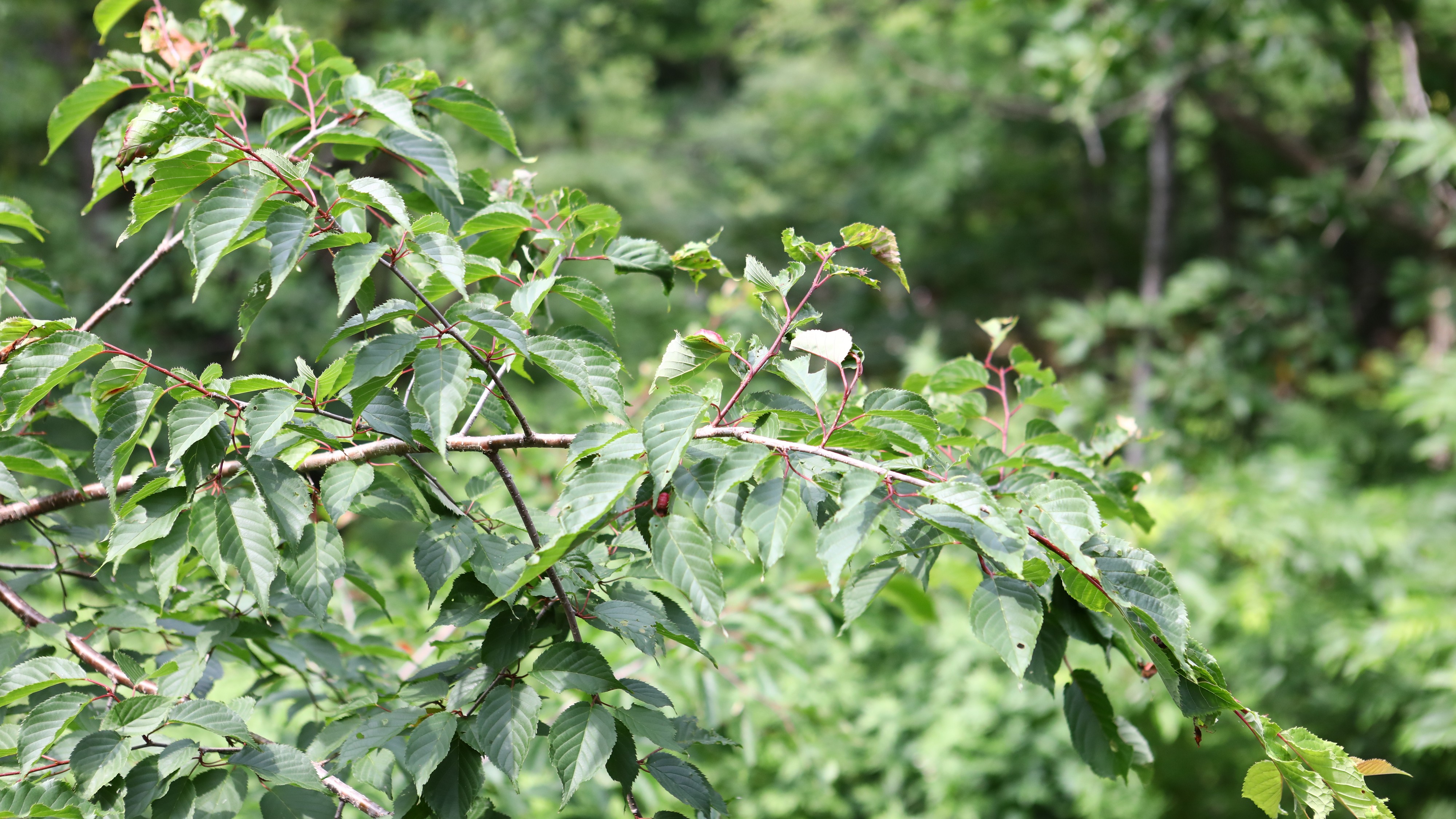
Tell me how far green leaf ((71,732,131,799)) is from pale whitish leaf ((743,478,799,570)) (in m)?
0.55

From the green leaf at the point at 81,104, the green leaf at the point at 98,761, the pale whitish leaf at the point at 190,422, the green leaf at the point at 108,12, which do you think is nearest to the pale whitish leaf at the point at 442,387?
the pale whitish leaf at the point at 190,422

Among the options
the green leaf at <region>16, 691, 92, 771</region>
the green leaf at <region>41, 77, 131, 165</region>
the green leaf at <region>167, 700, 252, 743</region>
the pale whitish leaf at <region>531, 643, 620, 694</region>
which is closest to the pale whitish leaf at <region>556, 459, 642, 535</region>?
the pale whitish leaf at <region>531, 643, 620, 694</region>

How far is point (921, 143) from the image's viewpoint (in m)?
7.22

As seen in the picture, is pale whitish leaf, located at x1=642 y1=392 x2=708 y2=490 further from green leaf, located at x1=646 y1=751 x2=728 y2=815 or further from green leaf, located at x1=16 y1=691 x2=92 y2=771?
green leaf, located at x1=16 y1=691 x2=92 y2=771

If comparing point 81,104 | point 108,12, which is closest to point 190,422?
point 81,104

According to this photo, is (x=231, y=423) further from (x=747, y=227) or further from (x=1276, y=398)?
(x=747, y=227)

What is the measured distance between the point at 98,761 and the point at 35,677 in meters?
0.13

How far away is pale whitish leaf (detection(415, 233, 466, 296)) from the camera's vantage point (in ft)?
2.34

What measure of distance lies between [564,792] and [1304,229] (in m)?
5.96

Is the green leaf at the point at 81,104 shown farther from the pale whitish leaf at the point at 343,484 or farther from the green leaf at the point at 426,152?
the pale whitish leaf at the point at 343,484

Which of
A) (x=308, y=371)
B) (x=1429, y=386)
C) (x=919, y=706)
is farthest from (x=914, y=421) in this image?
(x=1429, y=386)

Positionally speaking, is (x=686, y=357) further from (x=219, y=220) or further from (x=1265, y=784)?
(x=1265, y=784)

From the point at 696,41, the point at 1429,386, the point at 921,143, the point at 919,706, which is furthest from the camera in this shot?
the point at 696,41

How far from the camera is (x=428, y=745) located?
0.74m
